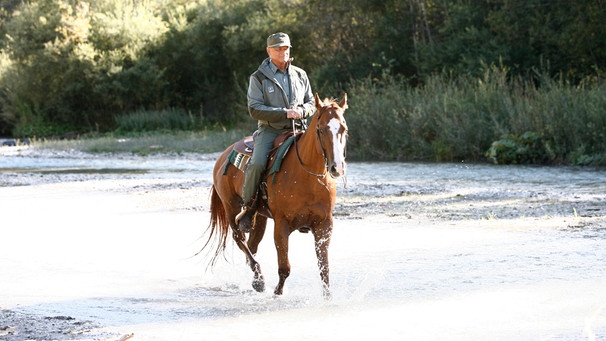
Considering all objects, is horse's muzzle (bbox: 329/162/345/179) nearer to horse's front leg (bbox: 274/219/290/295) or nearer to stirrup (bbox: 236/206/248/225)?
horse's front leg (bbox: 274/219/290/295)

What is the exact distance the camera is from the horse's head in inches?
321

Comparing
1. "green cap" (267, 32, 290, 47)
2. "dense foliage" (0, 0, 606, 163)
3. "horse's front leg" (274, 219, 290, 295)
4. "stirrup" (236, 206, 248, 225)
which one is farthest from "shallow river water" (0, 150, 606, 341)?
"dense foliage" (0, 0, 606, 163)

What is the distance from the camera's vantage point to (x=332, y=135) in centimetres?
827

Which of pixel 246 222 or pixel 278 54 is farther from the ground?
pixel 278 54

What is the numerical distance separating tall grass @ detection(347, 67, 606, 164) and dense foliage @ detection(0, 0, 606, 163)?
0.14 feet

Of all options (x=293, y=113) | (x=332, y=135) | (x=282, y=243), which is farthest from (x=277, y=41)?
(x=282, y=243)

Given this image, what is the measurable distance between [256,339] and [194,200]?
9.85 meters

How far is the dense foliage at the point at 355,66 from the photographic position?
986 inches

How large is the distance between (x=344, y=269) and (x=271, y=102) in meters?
2.21

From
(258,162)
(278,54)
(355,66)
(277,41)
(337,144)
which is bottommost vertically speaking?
(258,162)

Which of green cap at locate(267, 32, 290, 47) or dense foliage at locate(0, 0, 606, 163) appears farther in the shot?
dense foliage at locate(0, 0, 606, 163)

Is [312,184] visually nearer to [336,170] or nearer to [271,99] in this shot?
[336,170]

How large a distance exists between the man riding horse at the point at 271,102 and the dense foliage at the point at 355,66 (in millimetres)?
14272

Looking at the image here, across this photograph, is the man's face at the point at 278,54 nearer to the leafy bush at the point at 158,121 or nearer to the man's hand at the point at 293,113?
the man's hand at the point at 293,113
